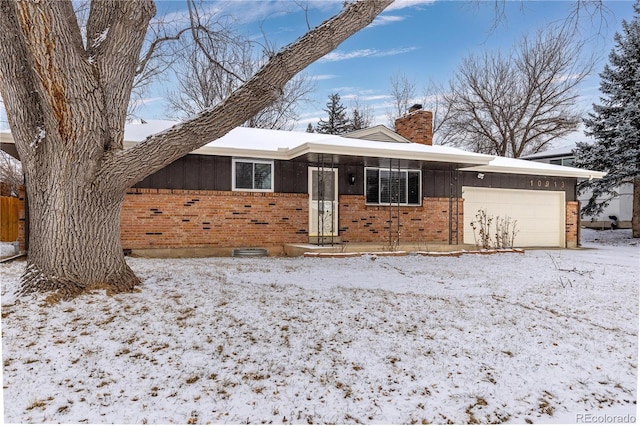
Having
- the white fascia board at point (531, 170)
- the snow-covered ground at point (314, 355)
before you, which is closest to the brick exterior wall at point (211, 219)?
the snow-covered ground at point (314, 355)

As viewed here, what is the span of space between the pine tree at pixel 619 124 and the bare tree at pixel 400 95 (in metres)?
8.76

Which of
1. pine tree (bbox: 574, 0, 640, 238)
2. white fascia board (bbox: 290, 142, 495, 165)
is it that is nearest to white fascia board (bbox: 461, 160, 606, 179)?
white fascia board (bbox: 290, 142, 495, 165)

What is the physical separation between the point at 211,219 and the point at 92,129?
16.7 feet

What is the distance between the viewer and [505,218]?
39.4 feet

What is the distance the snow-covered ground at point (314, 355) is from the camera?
97.3 inches

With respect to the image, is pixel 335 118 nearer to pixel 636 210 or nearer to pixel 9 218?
pixel 636 210

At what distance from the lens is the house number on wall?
12352mm

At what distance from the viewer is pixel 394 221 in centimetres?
1062

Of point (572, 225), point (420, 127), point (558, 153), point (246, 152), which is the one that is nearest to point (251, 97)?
point (246, 152)

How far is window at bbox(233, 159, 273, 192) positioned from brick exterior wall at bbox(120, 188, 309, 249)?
0.58 feet

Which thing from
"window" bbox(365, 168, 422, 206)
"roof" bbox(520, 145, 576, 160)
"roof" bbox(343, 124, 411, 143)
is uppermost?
"roof" bbox(520, 145, 576, 160)

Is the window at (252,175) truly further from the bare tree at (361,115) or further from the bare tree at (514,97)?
the bare tree at (361,115)

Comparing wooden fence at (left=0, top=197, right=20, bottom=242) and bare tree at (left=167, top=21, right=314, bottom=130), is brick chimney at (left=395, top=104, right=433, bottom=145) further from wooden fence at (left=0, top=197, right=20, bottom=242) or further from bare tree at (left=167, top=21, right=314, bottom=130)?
wooden fence at (left=0, top=197, right=20, bottom=242)

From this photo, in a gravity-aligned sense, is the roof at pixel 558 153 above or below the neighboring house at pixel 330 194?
above
